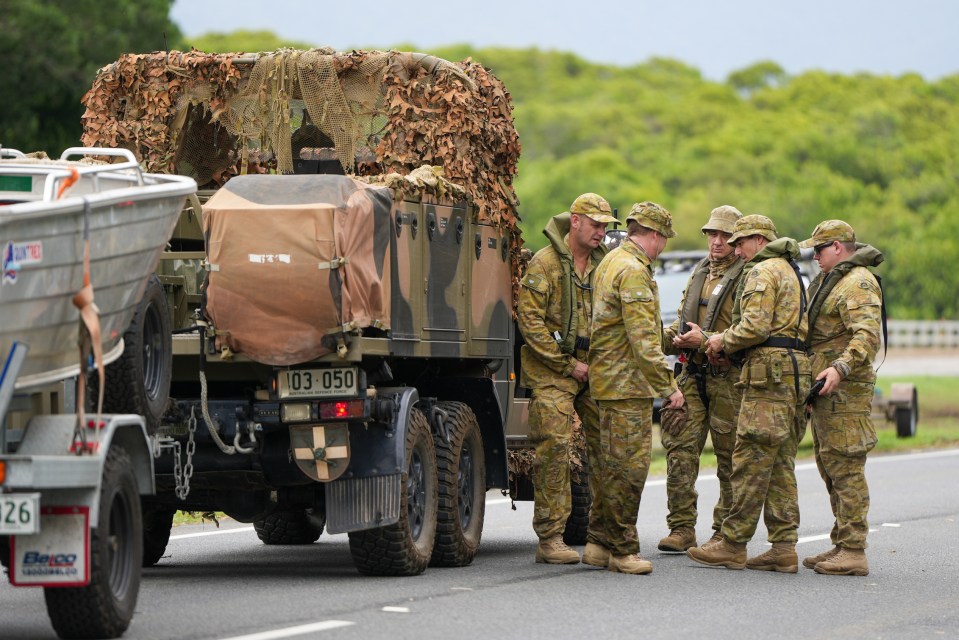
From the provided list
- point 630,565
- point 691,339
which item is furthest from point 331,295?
point 691,339

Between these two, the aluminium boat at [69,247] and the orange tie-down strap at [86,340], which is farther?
the orange tie-down strap at [86,340]

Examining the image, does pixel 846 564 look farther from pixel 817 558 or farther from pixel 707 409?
pixel 707 409

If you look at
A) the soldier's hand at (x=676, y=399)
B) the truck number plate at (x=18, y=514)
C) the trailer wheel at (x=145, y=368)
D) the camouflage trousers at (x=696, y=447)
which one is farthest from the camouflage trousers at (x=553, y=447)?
the truck number plate at (x=18, y=514)

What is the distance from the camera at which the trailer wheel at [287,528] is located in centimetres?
1379

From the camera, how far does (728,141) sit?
139m

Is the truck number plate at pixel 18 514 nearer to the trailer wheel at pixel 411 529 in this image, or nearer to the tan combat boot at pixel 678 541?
the trailer wheel at pixel 411 529

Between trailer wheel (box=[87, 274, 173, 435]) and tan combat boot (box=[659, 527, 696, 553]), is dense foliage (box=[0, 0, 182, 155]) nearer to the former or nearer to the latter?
tan combat boot (box=[659, 527, 696, 553])

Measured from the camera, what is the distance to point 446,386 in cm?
1260

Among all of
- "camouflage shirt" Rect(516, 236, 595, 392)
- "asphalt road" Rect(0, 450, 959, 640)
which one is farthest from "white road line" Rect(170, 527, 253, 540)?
"camouflage shirt" Rect(516, 236, 595, 392)

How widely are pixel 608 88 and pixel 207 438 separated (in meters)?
190

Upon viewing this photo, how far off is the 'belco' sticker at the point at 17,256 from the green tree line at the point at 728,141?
2561 centimetres

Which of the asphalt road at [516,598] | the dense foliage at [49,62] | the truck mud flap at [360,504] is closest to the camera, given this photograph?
the asphalt road at [516,598]

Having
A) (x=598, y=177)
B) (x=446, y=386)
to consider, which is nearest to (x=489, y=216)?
(x=446, y=386)

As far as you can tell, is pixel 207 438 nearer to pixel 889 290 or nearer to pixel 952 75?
pixel 889 290
